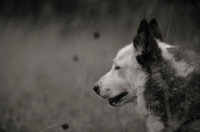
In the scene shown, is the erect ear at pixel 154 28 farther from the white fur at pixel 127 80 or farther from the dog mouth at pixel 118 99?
the dog mouth at pixel 118 99

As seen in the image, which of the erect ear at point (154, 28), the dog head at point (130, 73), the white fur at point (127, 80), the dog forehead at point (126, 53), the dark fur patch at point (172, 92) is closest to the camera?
the dark fur patch at point (172, 92)

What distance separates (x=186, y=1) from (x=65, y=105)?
260 centimetres

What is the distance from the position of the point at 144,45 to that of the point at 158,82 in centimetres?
35

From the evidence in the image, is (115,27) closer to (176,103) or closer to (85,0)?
(85,0)

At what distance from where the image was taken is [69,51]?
3566 mm

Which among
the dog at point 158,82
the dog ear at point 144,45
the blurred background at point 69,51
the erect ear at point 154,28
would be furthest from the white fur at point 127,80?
the blurred background at point 69,51

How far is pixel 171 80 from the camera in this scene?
5.44 ft

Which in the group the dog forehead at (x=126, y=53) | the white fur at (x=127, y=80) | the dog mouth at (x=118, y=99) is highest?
the dog forehead at (x=126, y=53)

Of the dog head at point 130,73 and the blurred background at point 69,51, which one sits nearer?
the dog head at point 130,73

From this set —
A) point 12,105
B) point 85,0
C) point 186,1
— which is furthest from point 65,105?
point 186,1

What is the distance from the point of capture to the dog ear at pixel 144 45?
1624 mm

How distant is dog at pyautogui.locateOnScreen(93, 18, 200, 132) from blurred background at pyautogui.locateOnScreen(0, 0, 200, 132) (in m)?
1.12

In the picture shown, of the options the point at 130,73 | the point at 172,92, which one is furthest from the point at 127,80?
the point at 172,92

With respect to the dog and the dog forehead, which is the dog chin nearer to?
the dog
